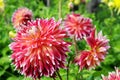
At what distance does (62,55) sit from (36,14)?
3862 mm

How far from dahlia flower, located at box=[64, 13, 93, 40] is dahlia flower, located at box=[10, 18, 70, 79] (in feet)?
2.53

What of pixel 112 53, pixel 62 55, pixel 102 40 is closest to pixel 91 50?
pixel 102 40

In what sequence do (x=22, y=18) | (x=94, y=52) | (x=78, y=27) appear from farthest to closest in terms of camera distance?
(x=22, y=18) → (x=78, y=27) → (x=94, y=52)

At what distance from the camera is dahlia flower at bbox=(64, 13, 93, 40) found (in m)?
2.84

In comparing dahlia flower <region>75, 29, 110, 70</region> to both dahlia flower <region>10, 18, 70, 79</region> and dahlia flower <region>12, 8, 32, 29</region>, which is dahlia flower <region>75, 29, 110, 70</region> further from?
dahlia flower <region>12, 8, 32, 29</region>

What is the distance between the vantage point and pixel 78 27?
285cm

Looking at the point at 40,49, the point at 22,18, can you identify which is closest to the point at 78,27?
the point at 22,18

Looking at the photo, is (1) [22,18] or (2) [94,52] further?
(1) [22,18]

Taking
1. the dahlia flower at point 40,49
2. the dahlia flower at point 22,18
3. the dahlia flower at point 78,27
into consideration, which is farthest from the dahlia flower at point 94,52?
the dahlia flower at point 22,18

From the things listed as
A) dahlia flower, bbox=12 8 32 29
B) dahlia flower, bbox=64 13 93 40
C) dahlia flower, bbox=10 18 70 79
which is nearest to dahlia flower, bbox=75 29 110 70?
dahlia flower, bbox=10 18 70 79

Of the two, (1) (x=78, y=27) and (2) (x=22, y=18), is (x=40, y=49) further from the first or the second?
(2) (x=22, y=18)

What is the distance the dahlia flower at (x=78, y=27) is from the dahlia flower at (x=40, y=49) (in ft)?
2.53

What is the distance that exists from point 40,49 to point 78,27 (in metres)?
0.88

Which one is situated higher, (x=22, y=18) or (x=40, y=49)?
(x=40, y=49)
